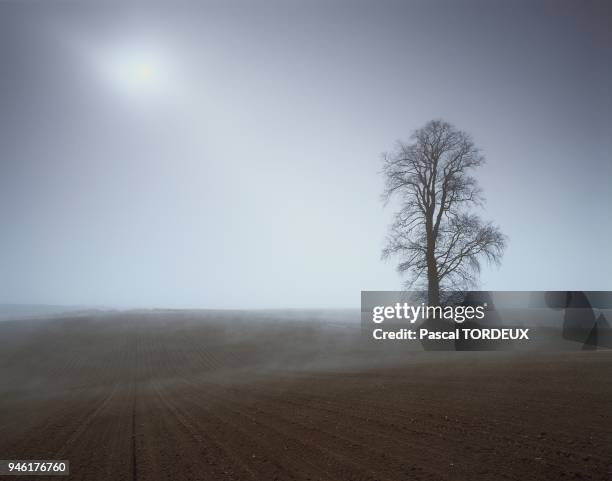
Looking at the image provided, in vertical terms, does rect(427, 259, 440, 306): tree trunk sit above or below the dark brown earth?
above

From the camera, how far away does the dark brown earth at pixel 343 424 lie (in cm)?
484

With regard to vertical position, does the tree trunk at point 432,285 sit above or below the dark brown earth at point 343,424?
above

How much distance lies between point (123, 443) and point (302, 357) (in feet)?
47.8

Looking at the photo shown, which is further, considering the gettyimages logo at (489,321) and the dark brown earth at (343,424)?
the gettyimages logo at (489,321)

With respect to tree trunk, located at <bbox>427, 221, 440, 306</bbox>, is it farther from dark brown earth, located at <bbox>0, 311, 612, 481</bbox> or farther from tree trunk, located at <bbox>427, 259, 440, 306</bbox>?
dark brown earth, located at <bbox>0, 311, 612, 481</bbox>

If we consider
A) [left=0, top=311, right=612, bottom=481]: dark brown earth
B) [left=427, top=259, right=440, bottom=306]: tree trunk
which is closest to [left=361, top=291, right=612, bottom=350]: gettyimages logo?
[left=427, top=259, right=440, bottom=306]: tree trunk

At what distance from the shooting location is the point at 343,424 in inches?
267

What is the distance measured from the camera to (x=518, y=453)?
4793 mm


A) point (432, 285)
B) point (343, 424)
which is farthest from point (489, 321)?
point (343, 424)

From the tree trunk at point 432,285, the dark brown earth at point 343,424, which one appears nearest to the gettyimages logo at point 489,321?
the tree trunk at point 432,285

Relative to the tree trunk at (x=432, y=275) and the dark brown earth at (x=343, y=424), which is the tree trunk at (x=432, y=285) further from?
the dark brown earth at (x=343, y=424)

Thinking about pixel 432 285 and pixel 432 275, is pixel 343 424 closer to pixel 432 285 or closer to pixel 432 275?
pixel 432 285

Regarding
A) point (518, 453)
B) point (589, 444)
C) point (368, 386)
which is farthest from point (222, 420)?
point (589, 444)

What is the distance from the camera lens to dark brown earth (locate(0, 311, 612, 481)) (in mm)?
4836
